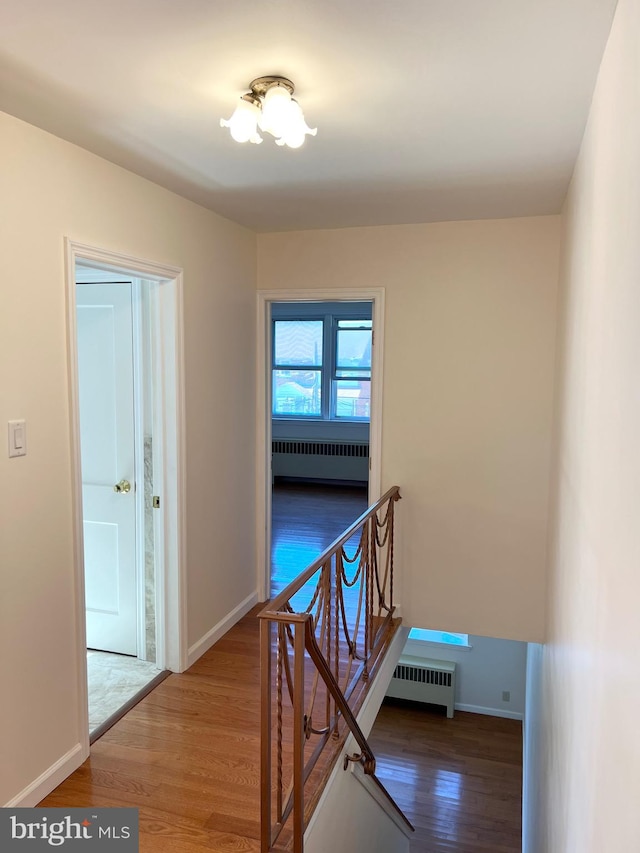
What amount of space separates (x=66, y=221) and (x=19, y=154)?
29 cm

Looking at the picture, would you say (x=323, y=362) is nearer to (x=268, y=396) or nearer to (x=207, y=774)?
(x=268, y=396)

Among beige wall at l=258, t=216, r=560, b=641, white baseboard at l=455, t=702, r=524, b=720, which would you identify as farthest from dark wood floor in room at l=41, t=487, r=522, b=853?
white baseboard at l=455, t=702, r=524, b=720

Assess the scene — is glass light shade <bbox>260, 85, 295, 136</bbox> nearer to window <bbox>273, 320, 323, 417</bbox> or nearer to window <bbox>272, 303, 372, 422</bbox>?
window <bbox>272, 303, 372, 422</bbox>

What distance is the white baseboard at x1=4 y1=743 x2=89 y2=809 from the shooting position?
2.20 metres

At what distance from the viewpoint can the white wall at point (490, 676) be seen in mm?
7078

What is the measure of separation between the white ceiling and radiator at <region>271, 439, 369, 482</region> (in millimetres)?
5339

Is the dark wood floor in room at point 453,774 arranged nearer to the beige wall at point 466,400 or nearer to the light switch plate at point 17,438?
the beige wall at point 466,400

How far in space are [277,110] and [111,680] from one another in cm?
282

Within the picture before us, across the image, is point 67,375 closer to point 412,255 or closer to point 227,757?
point 227,757

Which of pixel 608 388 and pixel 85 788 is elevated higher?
pixel 608 388

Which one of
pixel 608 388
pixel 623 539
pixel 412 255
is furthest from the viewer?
pixel 412 255

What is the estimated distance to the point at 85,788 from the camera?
2.39 meters

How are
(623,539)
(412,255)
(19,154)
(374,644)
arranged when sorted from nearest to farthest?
(623,539) < (19,154) < (374,644) < (412,255)

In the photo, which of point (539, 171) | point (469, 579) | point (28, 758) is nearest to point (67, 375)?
point (28, 758)
